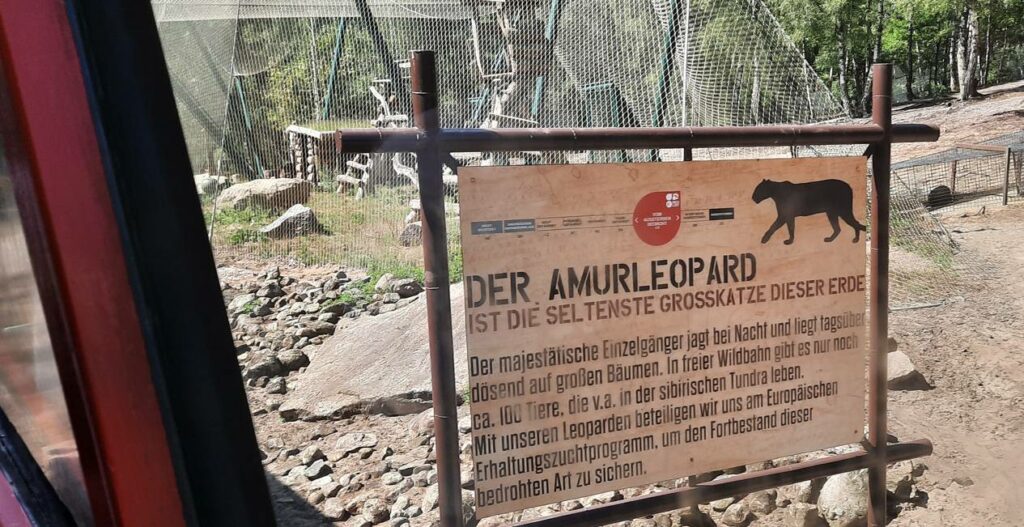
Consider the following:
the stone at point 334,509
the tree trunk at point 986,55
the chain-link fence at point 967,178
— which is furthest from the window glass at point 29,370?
the tree trunk at point 986,55

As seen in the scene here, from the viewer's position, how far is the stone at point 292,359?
6.22 metres

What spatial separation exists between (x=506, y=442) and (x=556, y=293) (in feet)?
1.53

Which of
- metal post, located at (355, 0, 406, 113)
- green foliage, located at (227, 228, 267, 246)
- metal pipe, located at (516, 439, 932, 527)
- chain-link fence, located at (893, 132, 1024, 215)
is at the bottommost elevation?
chain-link fence, located at (893, 132, 1024, 215)

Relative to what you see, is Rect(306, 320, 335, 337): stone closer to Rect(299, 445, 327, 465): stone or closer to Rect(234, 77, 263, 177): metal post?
Rect(299, 445, 327, 465): stone

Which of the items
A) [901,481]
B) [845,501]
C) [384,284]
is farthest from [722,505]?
[384,284]

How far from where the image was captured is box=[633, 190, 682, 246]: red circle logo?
2.43 meters

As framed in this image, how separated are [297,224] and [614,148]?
8070 mm

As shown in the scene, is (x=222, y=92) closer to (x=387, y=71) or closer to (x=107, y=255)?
(x=387, y=71)

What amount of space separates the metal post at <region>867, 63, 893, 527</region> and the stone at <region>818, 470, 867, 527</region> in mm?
654

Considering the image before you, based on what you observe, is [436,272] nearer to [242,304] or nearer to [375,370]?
[375,370]

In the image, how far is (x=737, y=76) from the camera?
26.7 feet

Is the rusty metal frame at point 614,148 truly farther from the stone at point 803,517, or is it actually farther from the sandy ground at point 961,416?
the sandy ground at point 961,416

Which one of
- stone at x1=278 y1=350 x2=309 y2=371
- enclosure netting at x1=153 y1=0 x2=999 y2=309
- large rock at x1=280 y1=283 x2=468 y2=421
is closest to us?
large rock at x1=280 y1=283 x2=468 y2=421

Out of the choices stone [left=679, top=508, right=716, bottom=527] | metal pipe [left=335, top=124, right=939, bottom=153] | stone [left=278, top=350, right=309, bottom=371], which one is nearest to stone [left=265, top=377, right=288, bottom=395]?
stone [left=278, top=350, right=309, bottom=371]
